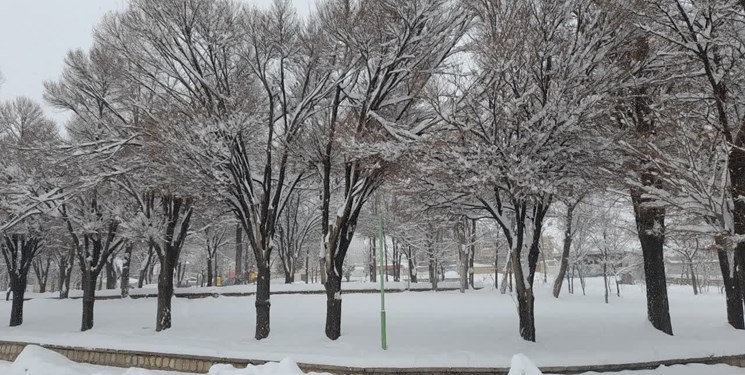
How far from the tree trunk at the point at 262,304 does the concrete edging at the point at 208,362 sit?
2.38 m

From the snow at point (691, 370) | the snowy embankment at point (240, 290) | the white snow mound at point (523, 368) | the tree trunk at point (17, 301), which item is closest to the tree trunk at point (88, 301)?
the tree trunk at point (17, 301)

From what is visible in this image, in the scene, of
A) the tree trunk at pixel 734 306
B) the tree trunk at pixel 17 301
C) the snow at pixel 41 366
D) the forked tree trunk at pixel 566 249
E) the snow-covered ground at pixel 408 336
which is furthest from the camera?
the forked tree trunk at pixel 566 249

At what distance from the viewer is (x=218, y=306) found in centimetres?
2334

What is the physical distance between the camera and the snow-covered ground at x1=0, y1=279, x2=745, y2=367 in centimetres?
1085

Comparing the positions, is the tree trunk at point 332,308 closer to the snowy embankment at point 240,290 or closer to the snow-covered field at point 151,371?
the snow-covered field at point 151,371

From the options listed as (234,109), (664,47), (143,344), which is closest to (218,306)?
(143,344)

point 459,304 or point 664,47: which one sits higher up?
point 664,47

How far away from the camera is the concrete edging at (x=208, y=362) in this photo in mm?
9734

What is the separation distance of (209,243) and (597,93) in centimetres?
3246

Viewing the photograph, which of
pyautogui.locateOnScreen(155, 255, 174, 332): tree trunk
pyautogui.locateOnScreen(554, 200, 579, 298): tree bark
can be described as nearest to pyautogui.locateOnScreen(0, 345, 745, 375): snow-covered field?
pyautogui.locateOnScreen(155, 255, 174, 332): tree trunk

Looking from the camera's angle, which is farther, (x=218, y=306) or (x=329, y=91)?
(x=218, y=306)

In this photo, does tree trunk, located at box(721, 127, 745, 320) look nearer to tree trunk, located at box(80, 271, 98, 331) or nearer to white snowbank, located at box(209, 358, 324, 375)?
white snowbank, located at box(209, 358, 324, 375)

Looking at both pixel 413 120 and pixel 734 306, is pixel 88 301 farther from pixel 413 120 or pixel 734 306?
pixel 734 306

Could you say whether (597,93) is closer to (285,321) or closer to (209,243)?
(285,321)
